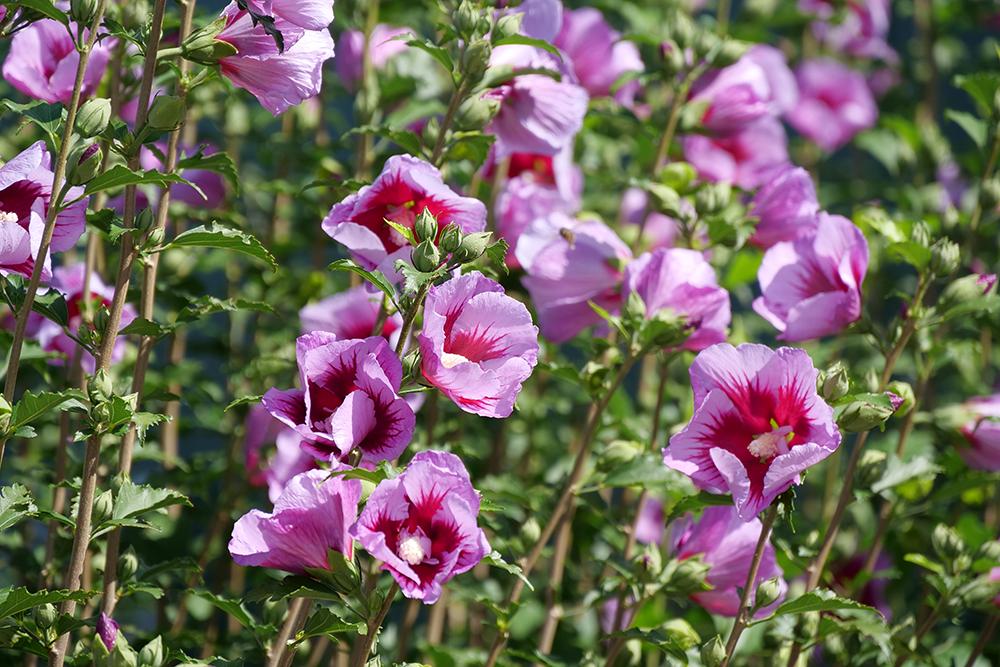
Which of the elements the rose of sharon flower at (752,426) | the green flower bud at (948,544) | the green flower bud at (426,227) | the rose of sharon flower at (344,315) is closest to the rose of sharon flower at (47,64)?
the rose of sharon flower at (344,315)

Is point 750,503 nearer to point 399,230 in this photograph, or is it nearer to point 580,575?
point 399,230

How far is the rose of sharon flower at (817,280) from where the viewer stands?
4.18ft

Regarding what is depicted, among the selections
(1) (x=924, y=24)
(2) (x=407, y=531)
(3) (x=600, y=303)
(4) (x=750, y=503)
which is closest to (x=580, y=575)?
(3) (x=600, y=303)

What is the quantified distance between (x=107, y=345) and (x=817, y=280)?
742 millimetres

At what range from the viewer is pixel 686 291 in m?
1.32

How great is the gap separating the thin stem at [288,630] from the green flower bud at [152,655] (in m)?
0.11

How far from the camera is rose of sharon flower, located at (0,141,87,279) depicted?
1024 millimetres

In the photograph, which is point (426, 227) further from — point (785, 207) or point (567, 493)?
point (785, 207)

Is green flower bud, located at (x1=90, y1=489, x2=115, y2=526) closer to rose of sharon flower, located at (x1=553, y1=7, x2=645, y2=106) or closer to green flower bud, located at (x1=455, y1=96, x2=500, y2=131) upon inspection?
green flower bud, located at (x1=455, y1=96, x2=500, y2=131)

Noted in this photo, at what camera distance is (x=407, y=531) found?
3.21 feet

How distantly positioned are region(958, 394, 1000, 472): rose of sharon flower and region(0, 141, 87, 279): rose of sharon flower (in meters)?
1.07

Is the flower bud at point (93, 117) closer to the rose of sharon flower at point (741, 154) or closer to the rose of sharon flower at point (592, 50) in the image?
the rose of sharon flower at point (592, 50)

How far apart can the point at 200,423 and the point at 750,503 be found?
898 mm

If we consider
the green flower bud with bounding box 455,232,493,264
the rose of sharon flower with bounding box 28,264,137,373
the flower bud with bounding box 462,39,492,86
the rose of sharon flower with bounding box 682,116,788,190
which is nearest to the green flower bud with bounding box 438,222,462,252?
the green flower bud with bounding box 455,232,493,264
